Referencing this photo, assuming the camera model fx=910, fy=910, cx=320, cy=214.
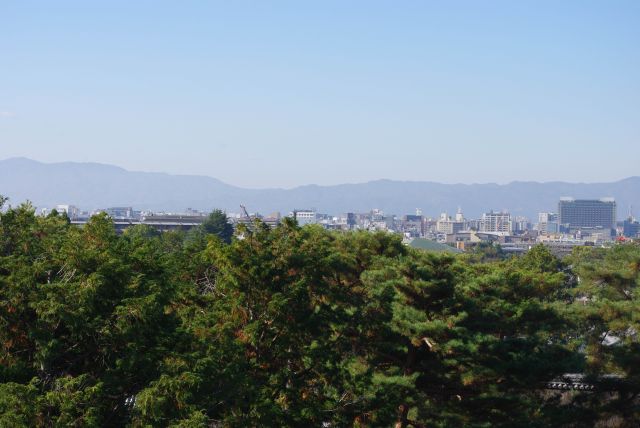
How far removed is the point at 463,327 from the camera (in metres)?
14.0

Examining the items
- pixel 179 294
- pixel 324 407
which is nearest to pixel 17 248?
pixel 179 294

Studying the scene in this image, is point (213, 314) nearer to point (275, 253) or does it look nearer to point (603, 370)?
point (275, 253)

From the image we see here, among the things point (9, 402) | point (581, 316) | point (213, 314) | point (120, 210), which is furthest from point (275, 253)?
point (120, 210)

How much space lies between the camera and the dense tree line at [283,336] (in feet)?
28.7

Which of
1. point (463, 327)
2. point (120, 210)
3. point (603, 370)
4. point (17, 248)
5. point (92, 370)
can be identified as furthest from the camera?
point (120, 210)

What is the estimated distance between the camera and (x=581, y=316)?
17109 millimetres

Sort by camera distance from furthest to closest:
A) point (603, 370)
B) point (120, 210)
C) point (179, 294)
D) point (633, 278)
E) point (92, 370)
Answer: point (120, 210) < point (633, 278) < point (603, 370) < point (179, 294) < point (92, 370)

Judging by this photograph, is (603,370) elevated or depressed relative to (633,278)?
depressed

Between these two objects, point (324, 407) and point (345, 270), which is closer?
point (324, 407)

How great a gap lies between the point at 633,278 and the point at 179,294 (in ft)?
36.7

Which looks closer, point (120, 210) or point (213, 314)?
point (213, 314)

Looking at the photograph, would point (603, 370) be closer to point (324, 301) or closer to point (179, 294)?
point (324, 301)

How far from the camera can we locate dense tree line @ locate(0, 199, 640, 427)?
8734 millimetres

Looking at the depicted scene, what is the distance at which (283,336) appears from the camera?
430 inches
